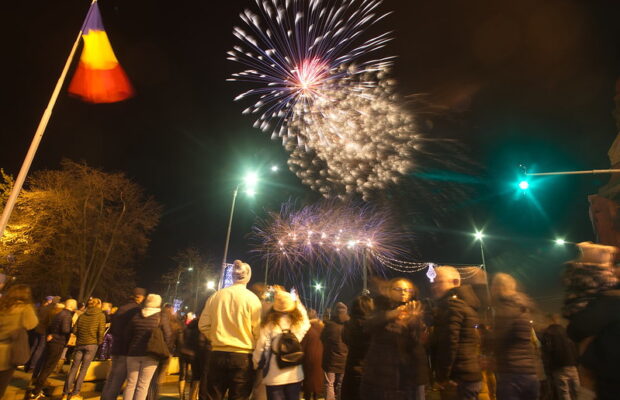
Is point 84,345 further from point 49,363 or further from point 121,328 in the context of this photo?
point 121,328

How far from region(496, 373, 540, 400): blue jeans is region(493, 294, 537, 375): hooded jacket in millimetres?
50

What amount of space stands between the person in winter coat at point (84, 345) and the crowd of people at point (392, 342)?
1.74 m

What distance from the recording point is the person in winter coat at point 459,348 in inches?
177

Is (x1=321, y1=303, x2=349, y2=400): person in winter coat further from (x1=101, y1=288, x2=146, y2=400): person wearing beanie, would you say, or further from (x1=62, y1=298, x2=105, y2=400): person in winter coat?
(x1=62, y1=298, x2=105, y2=400): person in winter coat

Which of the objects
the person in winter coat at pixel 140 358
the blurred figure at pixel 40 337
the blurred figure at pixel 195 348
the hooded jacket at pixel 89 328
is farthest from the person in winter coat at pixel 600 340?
the blurred figure at pixel 40 337

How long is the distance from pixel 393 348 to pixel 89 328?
22.5 feet

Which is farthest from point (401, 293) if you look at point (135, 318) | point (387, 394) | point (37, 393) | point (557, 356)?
point (37, 393)

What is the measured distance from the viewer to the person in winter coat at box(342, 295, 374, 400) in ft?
14.8

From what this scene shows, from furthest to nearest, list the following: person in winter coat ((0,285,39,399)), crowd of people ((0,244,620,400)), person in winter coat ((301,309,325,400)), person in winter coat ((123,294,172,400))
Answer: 1. person in winter coat ((301,309,325,400))
2. person in winter coat ((123,294,172,400))
3. person in winter coat ((0,285,39,399))
4. crowd of people ((0,244,620,400))

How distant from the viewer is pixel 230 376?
14.7 feet

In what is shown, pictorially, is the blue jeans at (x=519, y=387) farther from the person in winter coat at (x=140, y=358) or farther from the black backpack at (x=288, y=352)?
the person in winter coat at (x=140, y=358)

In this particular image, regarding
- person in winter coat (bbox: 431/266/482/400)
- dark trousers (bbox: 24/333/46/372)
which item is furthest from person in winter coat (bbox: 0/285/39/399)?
dark trousers (bbox: 24/333/46/372)

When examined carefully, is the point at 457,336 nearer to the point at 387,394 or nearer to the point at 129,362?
the point at 387,394

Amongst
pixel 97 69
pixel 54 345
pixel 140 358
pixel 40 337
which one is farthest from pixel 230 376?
pixel 97 69
